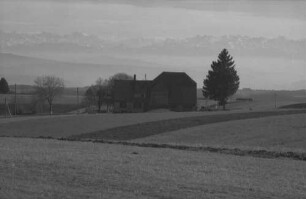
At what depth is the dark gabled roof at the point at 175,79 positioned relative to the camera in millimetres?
125625

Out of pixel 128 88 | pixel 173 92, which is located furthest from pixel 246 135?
pixel 128 88

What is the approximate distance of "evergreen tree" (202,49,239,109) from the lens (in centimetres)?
11450

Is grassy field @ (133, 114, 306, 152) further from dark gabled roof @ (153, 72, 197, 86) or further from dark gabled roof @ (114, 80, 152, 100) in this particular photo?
dark gabled roof @ (114, 80, 152, 100)

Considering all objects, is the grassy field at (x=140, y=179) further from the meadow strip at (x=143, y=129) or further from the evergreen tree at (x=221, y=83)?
the evergreen tree at (x=221, y=83)

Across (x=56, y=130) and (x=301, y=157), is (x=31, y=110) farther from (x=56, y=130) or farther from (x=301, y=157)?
(x=301, y=157)

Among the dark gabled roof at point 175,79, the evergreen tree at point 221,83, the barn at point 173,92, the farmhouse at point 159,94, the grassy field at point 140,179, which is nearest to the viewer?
the grassy field at point 140,179

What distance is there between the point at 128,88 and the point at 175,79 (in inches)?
465

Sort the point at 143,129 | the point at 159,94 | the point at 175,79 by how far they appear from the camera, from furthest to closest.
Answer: the point at 175,79 → the point at 159,94 → the point at 143,129

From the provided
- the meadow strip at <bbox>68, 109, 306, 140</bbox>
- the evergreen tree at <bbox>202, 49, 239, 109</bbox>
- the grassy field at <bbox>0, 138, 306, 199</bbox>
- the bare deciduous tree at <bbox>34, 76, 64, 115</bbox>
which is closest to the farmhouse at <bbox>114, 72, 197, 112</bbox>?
the evergreen tree at <bbox>202, 49, 239, 109</bbox>

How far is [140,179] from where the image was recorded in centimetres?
1476

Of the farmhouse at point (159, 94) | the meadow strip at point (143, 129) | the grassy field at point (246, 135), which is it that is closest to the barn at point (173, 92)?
the farmhouse at point (159, 94)

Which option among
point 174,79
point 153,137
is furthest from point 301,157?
point 174,79

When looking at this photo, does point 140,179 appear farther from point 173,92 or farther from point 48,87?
point 48,87

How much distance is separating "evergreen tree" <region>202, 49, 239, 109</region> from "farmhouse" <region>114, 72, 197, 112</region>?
797 cm
